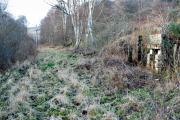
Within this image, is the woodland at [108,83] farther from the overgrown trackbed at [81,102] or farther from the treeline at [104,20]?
the treeline at [104,20]

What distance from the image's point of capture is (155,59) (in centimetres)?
1065

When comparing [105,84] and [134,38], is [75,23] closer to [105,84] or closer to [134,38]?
[134,38]

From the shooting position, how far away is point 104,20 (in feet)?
80.9

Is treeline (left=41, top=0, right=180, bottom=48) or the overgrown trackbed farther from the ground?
treeline (left=41, top=0, right=180, bottom=48)

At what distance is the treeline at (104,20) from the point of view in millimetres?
13652

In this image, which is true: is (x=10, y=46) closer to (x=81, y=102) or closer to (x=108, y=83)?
(x=108, y=83)

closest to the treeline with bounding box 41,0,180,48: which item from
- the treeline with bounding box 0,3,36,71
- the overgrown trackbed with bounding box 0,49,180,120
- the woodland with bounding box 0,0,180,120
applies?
the woodland with bounding box 0,0,180,120

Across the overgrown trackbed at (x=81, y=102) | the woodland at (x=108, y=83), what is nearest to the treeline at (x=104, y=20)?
the woodland at (x=108, y=83)

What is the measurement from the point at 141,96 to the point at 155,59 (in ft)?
10.6

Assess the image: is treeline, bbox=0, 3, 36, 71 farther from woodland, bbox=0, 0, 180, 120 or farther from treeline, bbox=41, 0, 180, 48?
treeline, bbox=41, 0, 180, 48

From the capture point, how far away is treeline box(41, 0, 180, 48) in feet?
44.8

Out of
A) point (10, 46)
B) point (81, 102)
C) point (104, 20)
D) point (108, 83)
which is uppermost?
point (104, 20)

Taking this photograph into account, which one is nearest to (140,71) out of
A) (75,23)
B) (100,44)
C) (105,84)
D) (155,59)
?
(155,59)

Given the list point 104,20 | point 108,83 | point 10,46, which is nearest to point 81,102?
point 108,83
